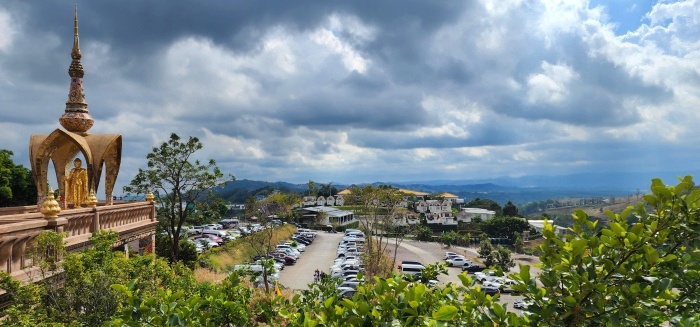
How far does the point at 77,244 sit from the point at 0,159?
29.1 m

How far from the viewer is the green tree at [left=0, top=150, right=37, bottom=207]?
33.0 metres

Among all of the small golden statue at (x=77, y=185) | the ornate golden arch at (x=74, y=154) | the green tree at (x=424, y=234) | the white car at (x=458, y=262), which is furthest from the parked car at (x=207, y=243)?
the green tree at (x=424, y=234)

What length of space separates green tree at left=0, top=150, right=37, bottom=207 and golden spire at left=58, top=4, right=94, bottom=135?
2189cm

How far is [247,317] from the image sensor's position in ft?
12.1

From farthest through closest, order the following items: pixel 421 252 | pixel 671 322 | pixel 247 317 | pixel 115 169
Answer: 1. pixel 421 252
2. pixel 115 169
3. pixel 247 317
4. pixel 671 322

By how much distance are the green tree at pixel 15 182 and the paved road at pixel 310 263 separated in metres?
20.3

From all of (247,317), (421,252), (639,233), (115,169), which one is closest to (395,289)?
(247,317)

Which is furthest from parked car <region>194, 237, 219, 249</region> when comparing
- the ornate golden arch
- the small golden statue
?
the small golden statue

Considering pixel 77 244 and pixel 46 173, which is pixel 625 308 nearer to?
pixel 77 244

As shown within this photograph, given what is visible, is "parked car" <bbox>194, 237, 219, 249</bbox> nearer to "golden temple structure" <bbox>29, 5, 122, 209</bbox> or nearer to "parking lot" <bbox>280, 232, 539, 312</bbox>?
Answer: "parking lot" <bbox>280, 232, 539, 312</bbox>

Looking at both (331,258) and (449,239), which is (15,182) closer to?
(331,258)

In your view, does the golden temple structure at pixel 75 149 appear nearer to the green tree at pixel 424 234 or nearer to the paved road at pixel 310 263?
the paved road at pixel 310 263

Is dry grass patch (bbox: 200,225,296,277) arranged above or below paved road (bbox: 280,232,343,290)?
above

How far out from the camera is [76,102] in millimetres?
15875
